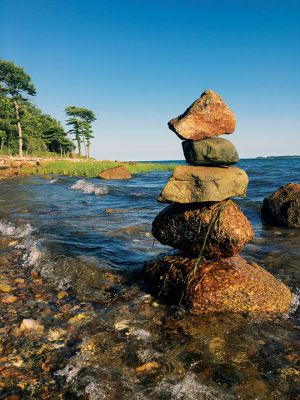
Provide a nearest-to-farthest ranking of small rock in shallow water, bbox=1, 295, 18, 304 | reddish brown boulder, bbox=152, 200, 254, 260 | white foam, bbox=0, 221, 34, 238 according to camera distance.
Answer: small rock in shallow water, bbox=1, 295, 18, 304 → reddish brown boulder, bbox=152, 200, 254, 260 → white foam, bbox=0, 221, 34, 238

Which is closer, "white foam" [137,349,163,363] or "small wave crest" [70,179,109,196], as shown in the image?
"white foam" [137,349,163,363]

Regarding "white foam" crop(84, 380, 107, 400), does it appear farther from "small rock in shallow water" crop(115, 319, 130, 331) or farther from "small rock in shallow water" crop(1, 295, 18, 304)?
"small rock in shallow water" crop(1, 295, 18, 304)

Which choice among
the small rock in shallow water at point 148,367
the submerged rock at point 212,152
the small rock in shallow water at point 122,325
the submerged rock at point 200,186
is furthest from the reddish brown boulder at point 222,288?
the submerged rock at point 212,152

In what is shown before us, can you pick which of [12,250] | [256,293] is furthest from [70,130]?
[256,293]

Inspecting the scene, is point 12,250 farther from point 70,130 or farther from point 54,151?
point 54,151

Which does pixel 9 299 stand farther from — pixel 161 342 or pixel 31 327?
pixel 161 342

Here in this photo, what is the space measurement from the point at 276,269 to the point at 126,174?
3386 centimetres

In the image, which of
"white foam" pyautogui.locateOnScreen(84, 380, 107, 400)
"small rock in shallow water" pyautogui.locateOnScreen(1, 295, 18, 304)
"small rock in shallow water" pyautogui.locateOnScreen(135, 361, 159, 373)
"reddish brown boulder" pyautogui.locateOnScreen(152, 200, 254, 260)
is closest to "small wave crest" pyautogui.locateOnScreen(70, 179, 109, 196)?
"reddish brown boulder" pyautogui.locateOnScreen(152, 200, 254, 260)

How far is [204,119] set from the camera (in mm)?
6645

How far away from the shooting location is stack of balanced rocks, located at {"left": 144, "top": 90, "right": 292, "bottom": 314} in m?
Answer: 5.93

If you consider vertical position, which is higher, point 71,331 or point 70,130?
point 70,130

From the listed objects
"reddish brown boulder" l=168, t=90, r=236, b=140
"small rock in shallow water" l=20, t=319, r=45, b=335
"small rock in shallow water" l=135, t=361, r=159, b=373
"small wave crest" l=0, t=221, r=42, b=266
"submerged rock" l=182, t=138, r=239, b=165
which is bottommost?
"small rock in shallow water" l=135, t=361, r=159, b=373

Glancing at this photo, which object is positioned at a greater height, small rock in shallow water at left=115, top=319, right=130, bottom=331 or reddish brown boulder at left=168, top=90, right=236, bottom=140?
reddish brown boulder at left=168, top=90, right=236, bottom=140

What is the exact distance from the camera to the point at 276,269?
8.27 metres
